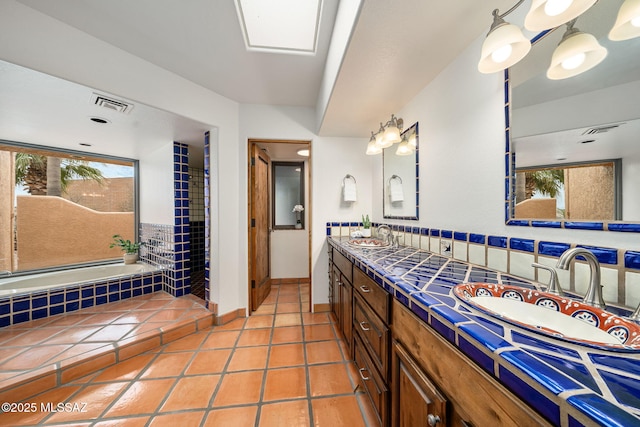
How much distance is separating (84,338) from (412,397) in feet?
8.07

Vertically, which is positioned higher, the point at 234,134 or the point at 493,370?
the point at 234,134

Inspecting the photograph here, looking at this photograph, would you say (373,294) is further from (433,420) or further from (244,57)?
(244,57)

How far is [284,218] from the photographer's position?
142 inches

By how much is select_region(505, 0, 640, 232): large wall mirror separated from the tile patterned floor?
141 centimetres

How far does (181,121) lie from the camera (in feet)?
6.66

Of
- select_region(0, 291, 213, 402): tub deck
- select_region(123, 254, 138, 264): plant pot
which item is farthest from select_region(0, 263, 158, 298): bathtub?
select_region(0, 291, 213, 402): tub deck

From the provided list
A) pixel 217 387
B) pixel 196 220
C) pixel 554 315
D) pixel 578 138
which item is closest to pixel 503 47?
pixel 578 138

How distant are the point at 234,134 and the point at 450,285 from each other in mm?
2364

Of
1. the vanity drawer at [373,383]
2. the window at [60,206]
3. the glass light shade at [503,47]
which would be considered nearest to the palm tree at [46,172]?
the window at [60,206]

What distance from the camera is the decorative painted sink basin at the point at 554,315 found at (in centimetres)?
50

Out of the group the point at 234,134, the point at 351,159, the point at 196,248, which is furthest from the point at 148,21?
the point at 196,248

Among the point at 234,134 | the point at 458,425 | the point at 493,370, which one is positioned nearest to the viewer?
the point at 493,370

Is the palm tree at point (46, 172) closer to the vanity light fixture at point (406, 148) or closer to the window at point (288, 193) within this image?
the window at point (288, 193)

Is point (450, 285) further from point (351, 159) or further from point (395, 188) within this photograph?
point (351, 159)
